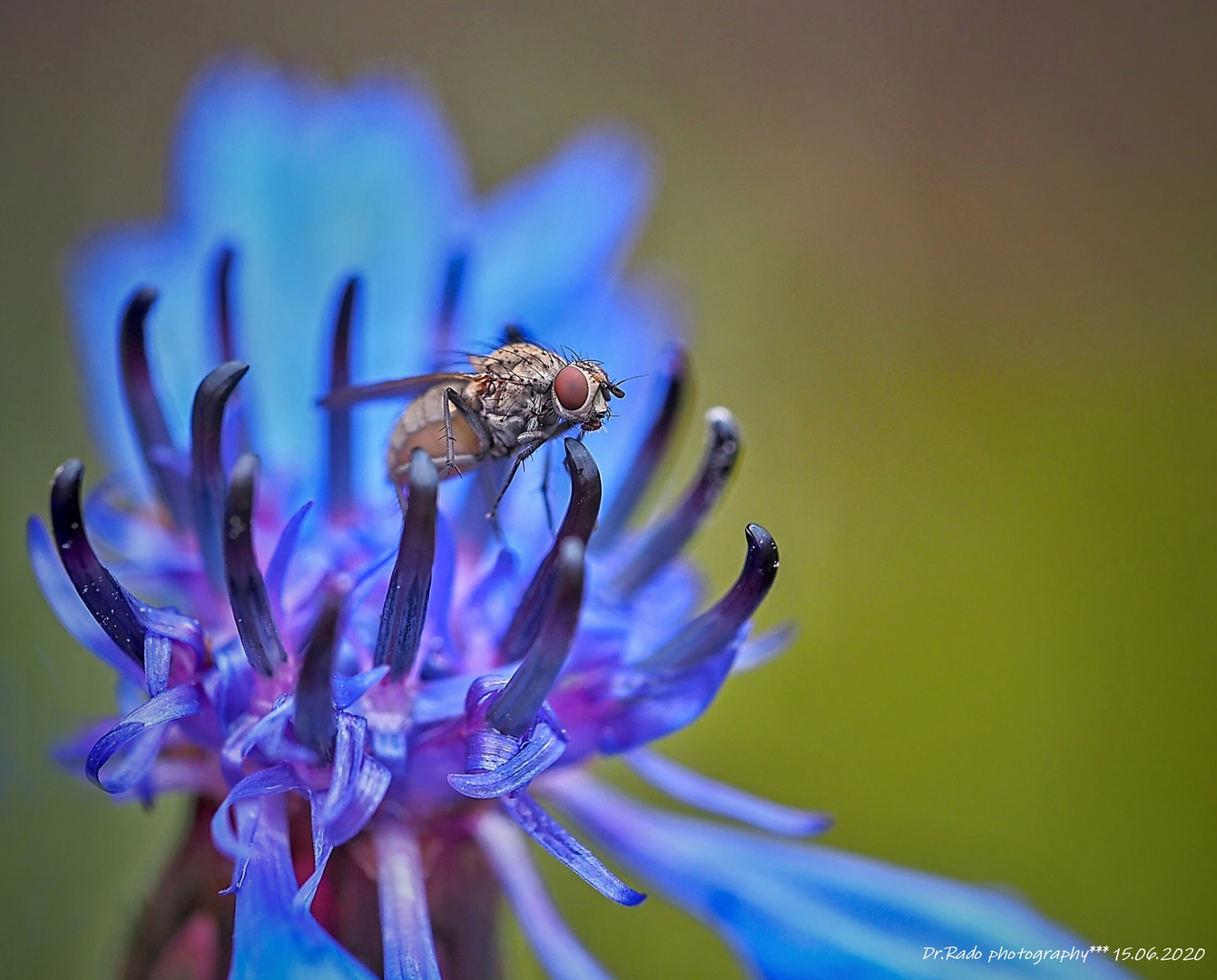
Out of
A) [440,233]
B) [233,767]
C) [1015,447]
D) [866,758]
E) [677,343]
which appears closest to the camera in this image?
[233,767]

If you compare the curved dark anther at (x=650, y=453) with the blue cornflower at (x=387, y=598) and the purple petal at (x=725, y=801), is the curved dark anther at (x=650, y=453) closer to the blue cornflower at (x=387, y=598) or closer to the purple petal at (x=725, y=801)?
the blue cornflower at (x=387, y=598)

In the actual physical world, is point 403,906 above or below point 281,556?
below

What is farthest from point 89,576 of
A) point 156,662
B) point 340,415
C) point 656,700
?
point 656,700

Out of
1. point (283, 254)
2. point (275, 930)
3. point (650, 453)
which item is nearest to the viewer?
point (275, 930)

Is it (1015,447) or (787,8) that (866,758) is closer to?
(1015,447)

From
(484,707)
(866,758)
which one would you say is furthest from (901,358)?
(484,707)

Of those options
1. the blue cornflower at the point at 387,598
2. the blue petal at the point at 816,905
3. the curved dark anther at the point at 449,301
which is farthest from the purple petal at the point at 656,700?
Result: the curved dark anther at the point at 449,301

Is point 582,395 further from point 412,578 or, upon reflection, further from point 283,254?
point 283,254
